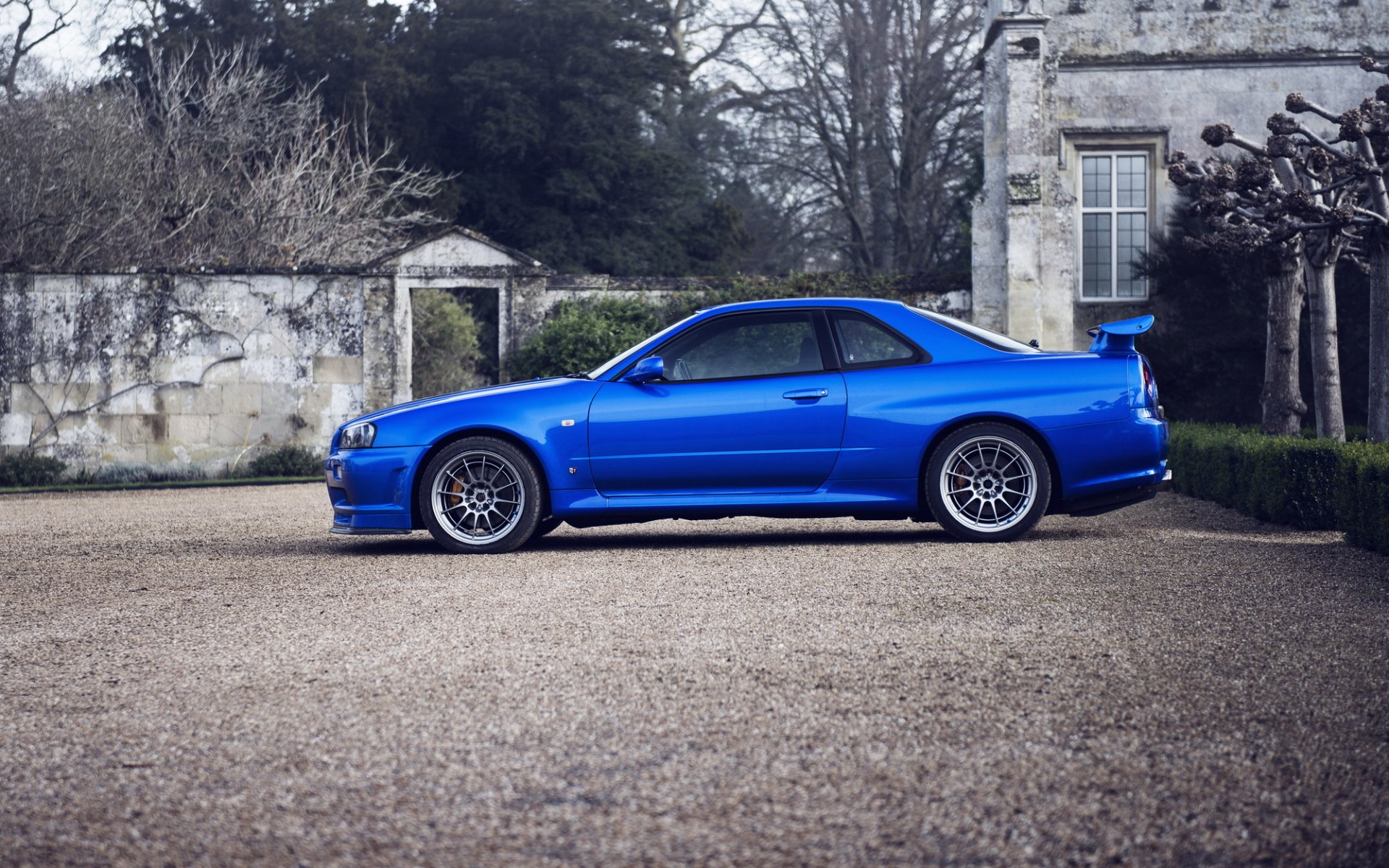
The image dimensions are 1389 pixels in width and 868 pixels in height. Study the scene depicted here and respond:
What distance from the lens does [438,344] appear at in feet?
72.1

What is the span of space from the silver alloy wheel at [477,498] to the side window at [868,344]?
2064 millimetres

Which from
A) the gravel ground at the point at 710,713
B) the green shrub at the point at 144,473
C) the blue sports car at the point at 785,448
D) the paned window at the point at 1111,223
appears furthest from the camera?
the paned window at the point at 1111,223

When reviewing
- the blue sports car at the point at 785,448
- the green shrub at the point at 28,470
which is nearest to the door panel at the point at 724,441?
the blue sports car at the point at 785,448

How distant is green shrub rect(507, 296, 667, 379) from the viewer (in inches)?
685

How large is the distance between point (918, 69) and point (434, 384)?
1648 cm

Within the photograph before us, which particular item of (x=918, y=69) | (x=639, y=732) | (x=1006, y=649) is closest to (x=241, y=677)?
(x=639, y=732)

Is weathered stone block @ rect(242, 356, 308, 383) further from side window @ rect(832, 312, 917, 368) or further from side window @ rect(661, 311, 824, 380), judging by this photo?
side window @ rect(832, 312, 917, 368)

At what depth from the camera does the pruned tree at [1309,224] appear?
10.9 metres

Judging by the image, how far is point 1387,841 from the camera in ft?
9.77

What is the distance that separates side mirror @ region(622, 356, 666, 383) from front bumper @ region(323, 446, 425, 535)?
128cm

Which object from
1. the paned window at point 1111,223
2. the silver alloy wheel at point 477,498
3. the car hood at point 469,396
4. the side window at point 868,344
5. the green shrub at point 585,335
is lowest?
the silver alloy wheel at point 477,498

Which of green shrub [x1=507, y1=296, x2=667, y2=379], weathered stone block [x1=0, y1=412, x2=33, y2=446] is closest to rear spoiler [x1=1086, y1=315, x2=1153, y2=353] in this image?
Answer: green shrub [x1=507, y1=296, x2=667, y2=379]

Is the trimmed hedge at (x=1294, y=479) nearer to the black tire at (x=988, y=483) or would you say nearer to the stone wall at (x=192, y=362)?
the black tire at (x=988, y=483)

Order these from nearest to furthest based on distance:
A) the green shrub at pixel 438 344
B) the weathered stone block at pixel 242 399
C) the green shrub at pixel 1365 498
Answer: the green shrub at pixel 1365 498
the weathered stone block at pixel 242 399
the green shrub at pixel 438 344
